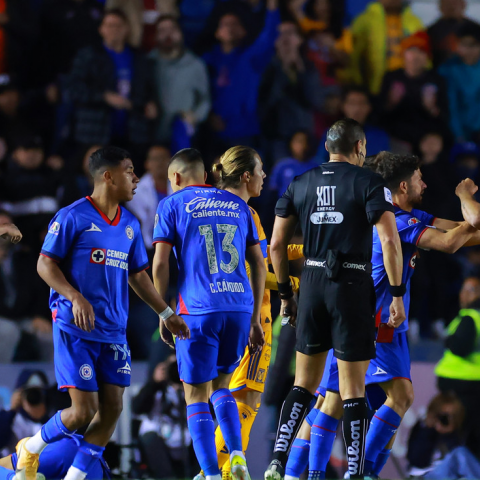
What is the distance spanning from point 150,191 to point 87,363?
462 centimetres

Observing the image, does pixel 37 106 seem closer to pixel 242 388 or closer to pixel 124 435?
pixel 124 435

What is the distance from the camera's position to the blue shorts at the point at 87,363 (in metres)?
5.14

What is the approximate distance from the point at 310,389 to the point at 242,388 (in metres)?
0.91

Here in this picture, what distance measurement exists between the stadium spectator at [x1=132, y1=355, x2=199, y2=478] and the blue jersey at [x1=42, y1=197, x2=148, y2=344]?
2851mm

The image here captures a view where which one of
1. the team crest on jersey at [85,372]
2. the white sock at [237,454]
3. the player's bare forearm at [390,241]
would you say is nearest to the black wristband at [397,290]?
the player's bare forearm at [390,241]

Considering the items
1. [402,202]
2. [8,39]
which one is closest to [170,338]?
[402,202]

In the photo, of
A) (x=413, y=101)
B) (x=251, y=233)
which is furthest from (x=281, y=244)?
(x=413, y=101)

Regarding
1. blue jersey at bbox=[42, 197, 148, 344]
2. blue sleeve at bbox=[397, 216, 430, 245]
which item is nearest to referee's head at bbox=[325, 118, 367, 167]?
blue sleeve at bbox=[397, 216, 430, 245]

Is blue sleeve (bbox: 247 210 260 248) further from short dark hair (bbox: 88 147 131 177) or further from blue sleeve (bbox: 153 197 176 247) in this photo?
short dark hair (bbox: 88 147 131 177)

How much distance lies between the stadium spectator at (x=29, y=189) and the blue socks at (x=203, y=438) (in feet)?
14.8

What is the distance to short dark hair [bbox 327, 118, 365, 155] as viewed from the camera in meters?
5.29

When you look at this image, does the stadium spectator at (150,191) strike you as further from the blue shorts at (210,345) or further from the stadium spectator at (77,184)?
the blue shorts at (210,345)

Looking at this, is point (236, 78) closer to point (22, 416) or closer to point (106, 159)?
point (22, 416)

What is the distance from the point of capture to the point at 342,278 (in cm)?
504
